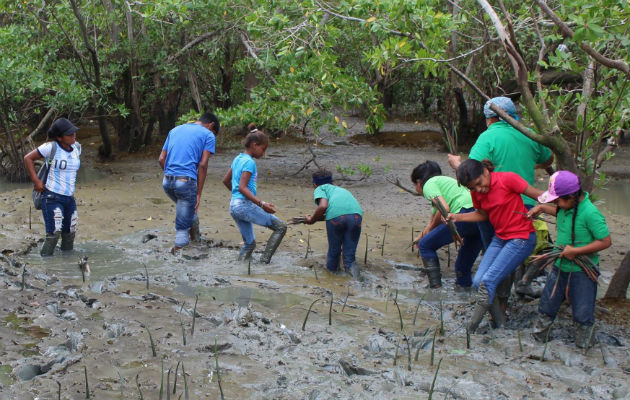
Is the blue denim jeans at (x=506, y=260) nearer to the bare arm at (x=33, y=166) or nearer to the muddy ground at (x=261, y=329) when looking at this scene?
the muddy ground at (x=261, y=329)

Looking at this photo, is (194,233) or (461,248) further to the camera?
(194,233)

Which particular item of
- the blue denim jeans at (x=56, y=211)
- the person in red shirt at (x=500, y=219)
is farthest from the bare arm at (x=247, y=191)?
the person in red shirt at (x=500, y=219)

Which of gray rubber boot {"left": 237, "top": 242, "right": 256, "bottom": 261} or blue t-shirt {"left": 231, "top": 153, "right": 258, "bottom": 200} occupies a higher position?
blue t-shirt {"left": 231, "top": 153, "right": 258, "bottom": 200}

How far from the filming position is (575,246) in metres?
4.94

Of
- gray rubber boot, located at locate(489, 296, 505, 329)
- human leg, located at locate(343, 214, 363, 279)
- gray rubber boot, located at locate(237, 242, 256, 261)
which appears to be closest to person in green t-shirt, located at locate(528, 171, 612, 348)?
gray rubber boot, located at locate(489, 296, 505, 329)

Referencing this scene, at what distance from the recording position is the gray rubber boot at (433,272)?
6.66m

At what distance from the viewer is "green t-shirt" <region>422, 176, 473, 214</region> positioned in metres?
6.39

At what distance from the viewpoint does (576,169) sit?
5.82 m

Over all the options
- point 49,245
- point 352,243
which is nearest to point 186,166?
point 49,245

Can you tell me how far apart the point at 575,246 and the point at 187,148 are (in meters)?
4.32

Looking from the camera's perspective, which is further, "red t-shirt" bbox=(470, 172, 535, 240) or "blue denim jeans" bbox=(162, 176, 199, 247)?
"blue denim jeans" bbox=(162, 176, 199, 247)

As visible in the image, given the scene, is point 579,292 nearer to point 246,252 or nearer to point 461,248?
point 461,248

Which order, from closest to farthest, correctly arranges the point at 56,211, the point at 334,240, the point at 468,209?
1. the point at 468,209
2. the point at 334,240
3. the point at 56,211

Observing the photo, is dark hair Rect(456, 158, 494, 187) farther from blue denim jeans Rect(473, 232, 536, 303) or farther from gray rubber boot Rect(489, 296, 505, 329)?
gray rubber boot Rect(489, 296, 505, 329)
